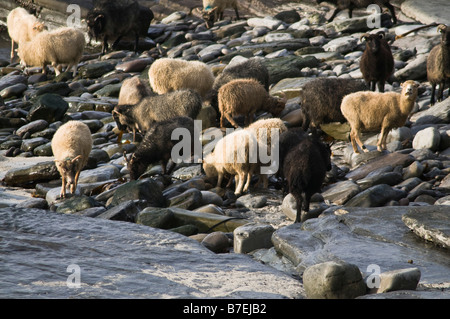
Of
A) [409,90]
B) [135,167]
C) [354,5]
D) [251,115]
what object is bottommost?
[135,167]

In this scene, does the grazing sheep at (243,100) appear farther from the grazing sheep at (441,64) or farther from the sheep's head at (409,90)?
the grazing sheep at (441,64)

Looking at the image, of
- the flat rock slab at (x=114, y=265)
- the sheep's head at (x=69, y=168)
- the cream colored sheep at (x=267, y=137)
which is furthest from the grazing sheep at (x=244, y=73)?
the flat rock slab at (x=114, y=265)

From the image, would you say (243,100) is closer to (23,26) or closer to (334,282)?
(334,282)

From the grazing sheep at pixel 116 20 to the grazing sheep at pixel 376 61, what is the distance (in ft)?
33.6

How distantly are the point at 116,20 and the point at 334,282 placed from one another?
665 inches

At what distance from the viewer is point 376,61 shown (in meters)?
11.6

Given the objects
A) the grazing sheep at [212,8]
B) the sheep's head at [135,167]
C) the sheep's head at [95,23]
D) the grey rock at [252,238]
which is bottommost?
the sheep's head at [135,167]

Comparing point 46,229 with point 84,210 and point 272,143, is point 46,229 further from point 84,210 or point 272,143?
point 272,143

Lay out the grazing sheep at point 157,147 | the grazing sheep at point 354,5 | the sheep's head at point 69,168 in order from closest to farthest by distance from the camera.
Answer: the sheep's head at point 69,168 < the grazing sheep at point 157,147 < the grazing sheep at point 354,5

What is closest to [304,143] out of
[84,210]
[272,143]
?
[272,143]

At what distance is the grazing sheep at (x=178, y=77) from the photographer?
13016mm

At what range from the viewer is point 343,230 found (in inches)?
239

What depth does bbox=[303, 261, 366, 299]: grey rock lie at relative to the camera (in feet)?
14.3

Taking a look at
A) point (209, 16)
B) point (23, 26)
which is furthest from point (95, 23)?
point (209, 16)
